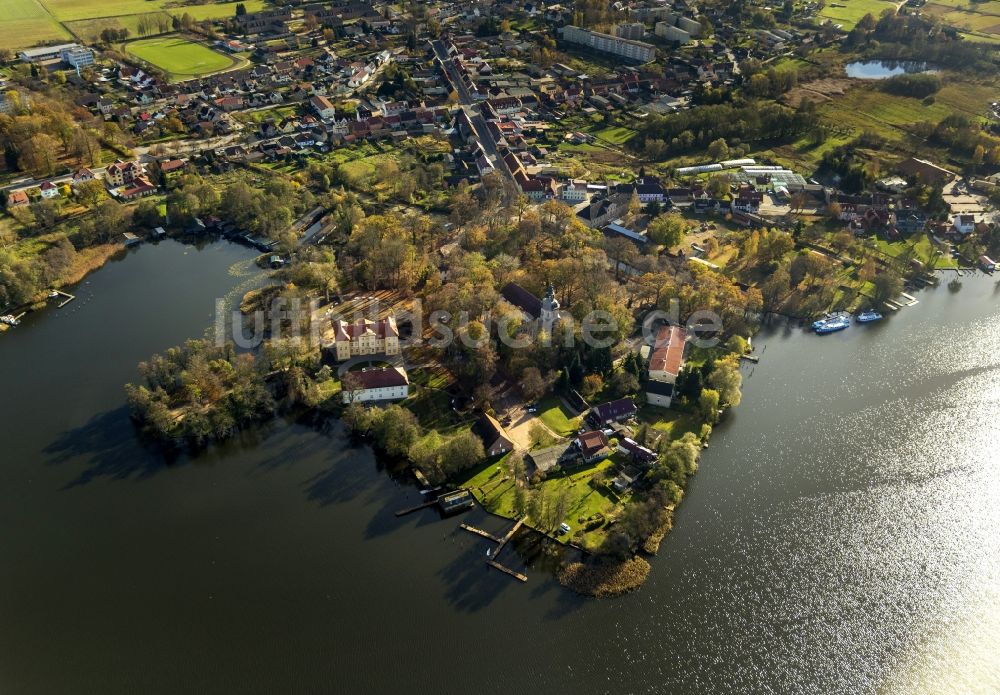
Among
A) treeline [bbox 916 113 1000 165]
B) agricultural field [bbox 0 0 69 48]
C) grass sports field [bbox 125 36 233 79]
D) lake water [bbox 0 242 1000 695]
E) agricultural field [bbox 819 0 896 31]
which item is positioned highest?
agricultural field [bbox 819 0 896 31]

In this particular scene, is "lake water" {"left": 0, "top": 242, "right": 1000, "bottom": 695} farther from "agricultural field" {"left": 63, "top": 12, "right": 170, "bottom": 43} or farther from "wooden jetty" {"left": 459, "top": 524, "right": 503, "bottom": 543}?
"agricultural field" {"left": 63, "top": 12, "right": 170, "bottom": 43}

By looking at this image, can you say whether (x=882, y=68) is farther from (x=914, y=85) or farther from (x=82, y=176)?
(x=82, y=176)

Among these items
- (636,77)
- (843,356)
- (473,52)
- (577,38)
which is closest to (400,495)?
(843,356)

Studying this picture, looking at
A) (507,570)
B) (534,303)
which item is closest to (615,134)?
(534,303)

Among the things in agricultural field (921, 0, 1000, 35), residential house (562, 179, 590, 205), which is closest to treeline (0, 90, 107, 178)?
residential house (562, 179, 590, 205)

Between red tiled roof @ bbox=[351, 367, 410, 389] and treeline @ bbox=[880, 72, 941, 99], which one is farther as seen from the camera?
treeline @ bbox=[880, 72, 941, 99]

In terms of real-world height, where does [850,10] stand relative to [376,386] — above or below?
above

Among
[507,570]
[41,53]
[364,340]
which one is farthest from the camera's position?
[41,53]

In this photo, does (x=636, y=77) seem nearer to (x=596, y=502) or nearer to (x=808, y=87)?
(x=808, y=87)
